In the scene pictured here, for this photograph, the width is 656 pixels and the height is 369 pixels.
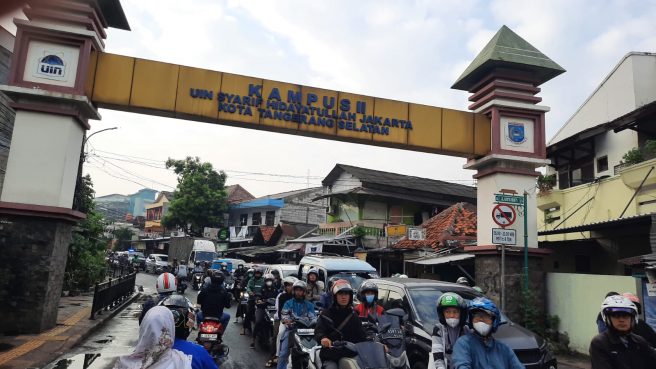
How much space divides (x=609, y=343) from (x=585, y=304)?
794cm

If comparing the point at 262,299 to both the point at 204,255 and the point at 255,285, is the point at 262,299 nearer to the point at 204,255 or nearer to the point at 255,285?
the point at 255,285

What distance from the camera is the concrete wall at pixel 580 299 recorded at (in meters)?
10.0

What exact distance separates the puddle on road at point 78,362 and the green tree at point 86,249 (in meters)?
9.07

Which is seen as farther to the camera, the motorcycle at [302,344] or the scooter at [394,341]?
the motorcycle at [302,344]

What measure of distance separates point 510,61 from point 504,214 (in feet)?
14.0

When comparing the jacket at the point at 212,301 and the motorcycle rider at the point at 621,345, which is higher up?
the motorcycle rider at the point at 621,345

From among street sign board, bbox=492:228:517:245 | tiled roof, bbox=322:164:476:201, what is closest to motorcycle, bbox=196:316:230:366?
street sign board, bbox=492:228:517:245

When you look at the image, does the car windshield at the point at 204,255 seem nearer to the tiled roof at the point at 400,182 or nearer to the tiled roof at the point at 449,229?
the tiled roof at the point at 400,182

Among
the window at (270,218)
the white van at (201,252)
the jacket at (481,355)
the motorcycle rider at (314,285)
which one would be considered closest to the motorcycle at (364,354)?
the jacket at (481,355)

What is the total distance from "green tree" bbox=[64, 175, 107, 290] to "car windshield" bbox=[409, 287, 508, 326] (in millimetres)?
13549

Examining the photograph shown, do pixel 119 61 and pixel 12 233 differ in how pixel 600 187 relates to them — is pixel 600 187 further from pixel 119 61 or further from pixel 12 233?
pixel 12 233

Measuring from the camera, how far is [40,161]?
10.2 meters

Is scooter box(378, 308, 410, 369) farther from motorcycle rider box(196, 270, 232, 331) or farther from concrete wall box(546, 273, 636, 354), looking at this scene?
concrete wall box(546, 273, 636, 354)

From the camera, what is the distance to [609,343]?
3682mm
